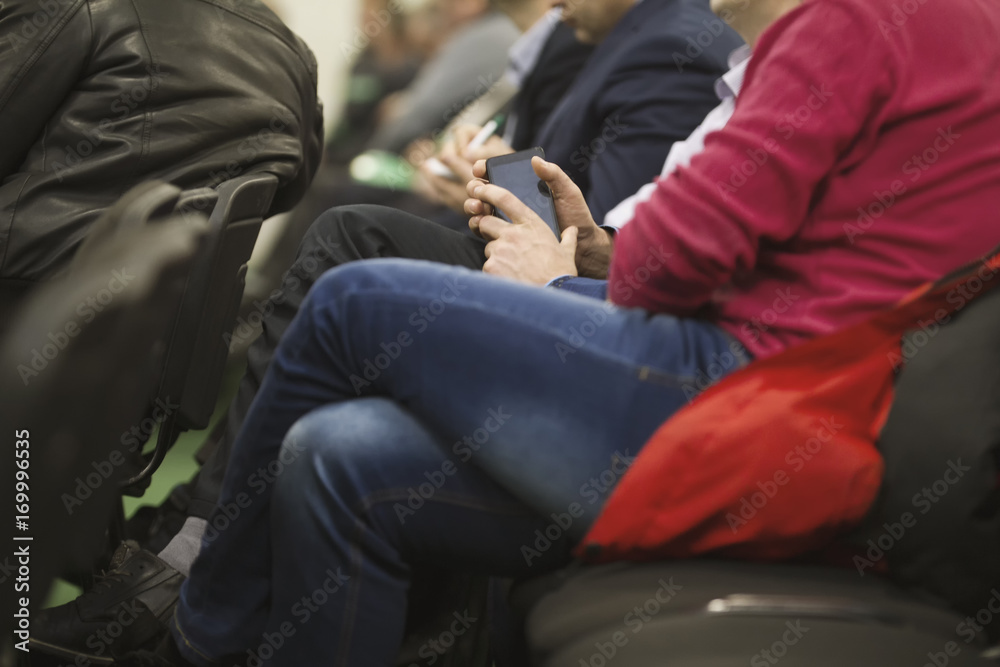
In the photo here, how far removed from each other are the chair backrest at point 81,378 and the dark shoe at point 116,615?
18.4 inches

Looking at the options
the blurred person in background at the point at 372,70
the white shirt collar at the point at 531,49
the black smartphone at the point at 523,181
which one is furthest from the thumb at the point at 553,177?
the blurred person in background at the point at 372,70

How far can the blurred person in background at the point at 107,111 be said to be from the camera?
125 cm

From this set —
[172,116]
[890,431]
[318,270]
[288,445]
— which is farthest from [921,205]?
[172,116]

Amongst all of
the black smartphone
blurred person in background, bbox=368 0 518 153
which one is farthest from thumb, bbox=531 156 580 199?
blurred person in background, bbox=368 0 518 153

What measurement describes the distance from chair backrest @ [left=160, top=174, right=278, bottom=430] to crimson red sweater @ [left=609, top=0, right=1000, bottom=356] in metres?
0.59

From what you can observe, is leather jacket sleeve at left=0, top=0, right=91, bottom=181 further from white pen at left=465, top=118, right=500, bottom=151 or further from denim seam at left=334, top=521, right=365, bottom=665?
denim seam at left=334, top=521, right=365, bottom=665

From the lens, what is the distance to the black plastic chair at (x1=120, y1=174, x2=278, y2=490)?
1.15 metres

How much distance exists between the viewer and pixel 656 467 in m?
0.74

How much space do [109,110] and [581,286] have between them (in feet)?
2.36

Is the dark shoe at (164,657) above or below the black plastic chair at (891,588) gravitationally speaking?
below

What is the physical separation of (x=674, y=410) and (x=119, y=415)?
0.44 meters

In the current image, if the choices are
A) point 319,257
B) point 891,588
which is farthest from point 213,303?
point 891,588

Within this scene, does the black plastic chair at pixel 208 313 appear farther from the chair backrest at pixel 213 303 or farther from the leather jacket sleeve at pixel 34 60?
the leather jacket sleeve at pixel 34 60

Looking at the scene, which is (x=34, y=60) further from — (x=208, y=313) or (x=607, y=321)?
(x=607, y=321)
